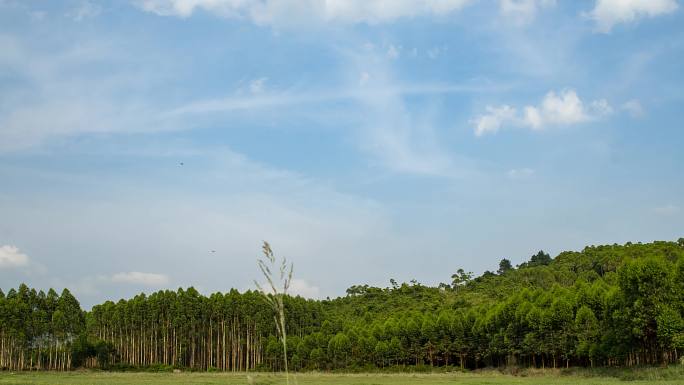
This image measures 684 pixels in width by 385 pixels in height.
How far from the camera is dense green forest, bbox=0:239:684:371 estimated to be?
→ 55.0 meters

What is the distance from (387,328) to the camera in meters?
92.5

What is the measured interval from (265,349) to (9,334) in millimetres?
41002

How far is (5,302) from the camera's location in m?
98.8

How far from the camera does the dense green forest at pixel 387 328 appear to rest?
180 feet

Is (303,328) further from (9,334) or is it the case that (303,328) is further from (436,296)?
(9,334)

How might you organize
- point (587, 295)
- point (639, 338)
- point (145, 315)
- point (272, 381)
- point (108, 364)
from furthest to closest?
point (145, 315)
point (108, 364)
point (587, 295)
point (639, 338)
point (272, 381)

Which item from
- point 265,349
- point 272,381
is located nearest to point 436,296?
point 265,349

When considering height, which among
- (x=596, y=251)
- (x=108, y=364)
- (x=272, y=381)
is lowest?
(x=108, y=364)

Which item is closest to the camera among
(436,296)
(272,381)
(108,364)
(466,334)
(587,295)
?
(272,381)

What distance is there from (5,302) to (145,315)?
76.9 feet

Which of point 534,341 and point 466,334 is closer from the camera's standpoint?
point 534,341

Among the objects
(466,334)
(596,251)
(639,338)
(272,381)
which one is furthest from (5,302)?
(596,251)

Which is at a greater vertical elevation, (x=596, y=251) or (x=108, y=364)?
(x=596, y=251)

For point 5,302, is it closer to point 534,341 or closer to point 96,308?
point 96,308
